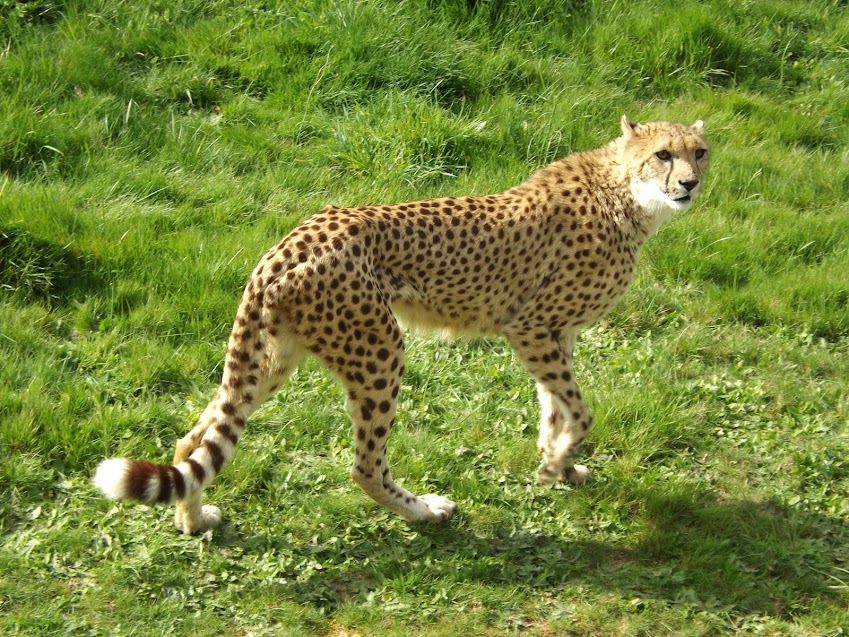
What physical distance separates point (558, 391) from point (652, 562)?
0.68m

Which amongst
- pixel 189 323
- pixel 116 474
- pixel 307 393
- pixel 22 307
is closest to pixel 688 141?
pixel 307 393

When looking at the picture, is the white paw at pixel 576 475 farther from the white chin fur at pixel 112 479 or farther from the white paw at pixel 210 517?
the white chin fur at pixel 112 479

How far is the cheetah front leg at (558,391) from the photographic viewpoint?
3.95m

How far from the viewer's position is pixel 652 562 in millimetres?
3764

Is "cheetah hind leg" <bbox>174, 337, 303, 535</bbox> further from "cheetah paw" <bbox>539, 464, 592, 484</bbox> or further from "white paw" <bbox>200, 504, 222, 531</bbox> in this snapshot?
"cheetah paw" <bbox>539, 464, 592, 484</bbox>

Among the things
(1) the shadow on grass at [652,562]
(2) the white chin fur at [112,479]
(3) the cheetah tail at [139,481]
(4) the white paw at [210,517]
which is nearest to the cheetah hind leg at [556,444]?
(1) the shadow on grass at [652,562]

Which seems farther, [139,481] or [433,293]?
[433,293]

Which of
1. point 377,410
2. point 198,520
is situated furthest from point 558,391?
point 198,520

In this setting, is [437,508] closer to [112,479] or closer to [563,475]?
[563,475]

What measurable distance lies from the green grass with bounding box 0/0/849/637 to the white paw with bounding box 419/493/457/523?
6cm

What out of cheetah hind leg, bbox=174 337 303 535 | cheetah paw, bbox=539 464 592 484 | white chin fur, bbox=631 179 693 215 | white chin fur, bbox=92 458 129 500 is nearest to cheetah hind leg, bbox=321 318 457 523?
cheetah hind leg, bbox=174 337 303 535

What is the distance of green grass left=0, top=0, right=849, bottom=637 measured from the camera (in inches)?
140

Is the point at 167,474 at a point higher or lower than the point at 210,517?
higher

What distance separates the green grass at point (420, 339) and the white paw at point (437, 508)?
0.06m
